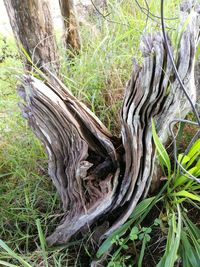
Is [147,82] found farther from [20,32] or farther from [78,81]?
[20,32]

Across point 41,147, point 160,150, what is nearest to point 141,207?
point 160,150

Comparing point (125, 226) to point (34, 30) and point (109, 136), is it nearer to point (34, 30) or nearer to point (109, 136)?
point (109, 136)

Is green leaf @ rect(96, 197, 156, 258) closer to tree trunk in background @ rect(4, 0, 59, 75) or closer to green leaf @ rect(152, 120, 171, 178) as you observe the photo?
green leaf @ rect(152, 120, 171, 178)

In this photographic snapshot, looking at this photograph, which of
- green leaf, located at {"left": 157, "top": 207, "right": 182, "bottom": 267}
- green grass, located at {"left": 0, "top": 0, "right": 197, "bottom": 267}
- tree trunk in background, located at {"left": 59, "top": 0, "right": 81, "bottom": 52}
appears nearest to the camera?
green leaf, located at {"left": 157, "top": 207, "right": 182, "bottom": 267}

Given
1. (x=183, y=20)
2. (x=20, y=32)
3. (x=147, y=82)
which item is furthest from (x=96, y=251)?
(x=20, y=32)

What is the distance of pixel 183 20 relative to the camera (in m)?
0.91

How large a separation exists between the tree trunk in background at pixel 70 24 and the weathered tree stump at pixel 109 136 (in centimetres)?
78

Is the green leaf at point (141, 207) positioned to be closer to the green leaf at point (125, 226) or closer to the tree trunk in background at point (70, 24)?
the green leaf at point (125, 226)

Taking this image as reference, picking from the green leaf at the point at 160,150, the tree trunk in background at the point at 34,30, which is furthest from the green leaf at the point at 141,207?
the tree trunk in background at the point at 34,30

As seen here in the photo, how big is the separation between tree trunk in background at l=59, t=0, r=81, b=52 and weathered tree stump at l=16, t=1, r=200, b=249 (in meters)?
0.78

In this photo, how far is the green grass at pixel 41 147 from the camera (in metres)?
1.15

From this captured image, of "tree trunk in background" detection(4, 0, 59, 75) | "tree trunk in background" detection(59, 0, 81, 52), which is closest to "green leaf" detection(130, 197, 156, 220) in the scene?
"tree trunk in background" detection(4, 0, 59, 75)

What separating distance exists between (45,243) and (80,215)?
0.62 feet

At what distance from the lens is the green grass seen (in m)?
1.15
